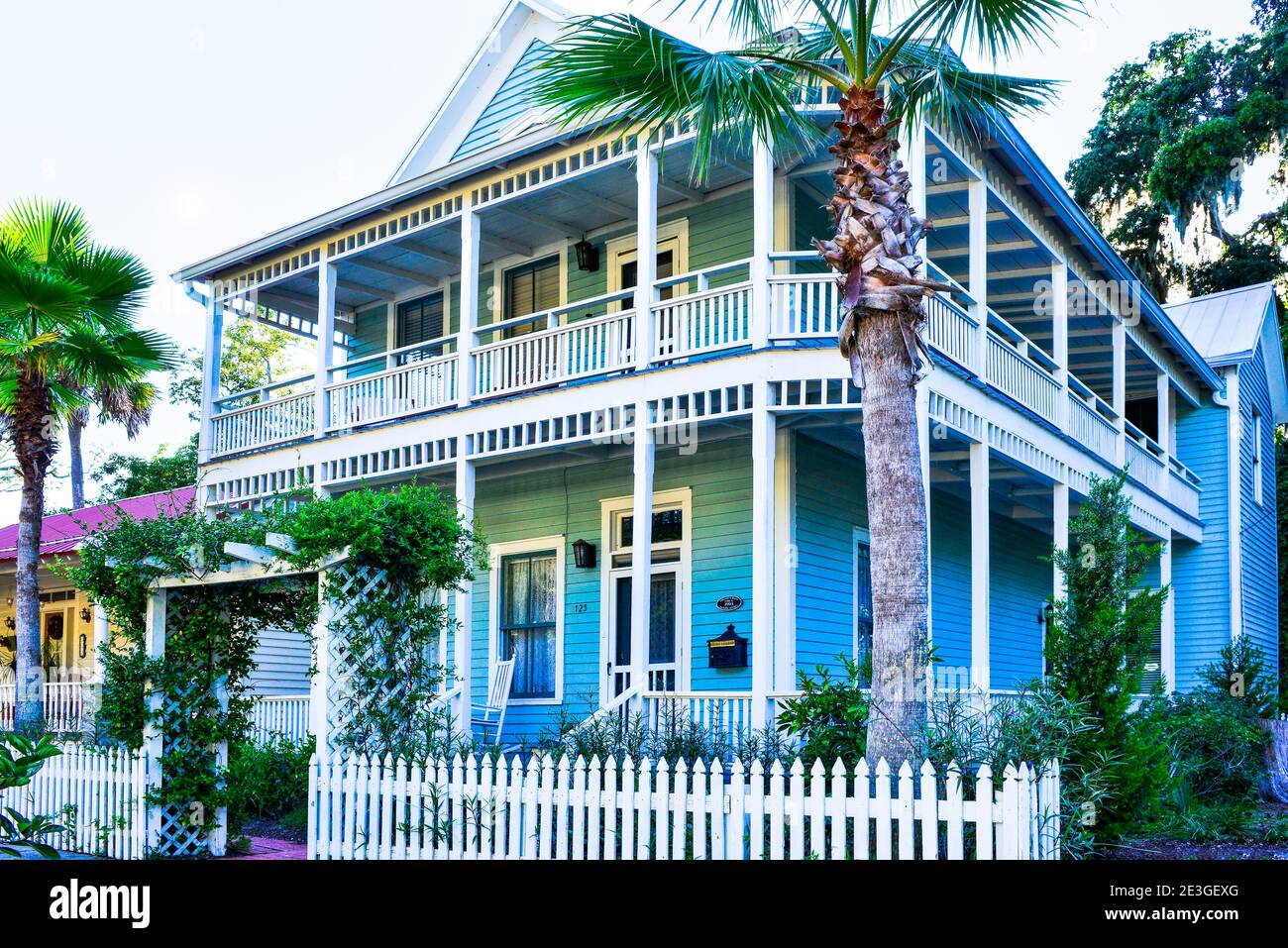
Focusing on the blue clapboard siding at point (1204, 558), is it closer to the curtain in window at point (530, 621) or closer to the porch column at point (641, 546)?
the curtain in window at point (530, 621)

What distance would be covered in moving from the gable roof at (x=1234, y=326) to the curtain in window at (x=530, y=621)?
13953mm

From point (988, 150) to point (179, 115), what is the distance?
1107 inches

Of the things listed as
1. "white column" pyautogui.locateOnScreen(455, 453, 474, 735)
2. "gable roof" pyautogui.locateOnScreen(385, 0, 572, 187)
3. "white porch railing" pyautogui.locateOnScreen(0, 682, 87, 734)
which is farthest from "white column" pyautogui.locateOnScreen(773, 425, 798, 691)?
"white porch railing" pyautogui.locateOnScreen(0, 682, 87, 734)

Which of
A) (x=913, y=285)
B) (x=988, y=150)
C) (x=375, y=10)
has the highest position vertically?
(x=375, y=10)

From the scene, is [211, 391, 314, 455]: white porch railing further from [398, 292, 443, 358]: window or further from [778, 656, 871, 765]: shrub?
[778, 656, 871, 765]: shrub

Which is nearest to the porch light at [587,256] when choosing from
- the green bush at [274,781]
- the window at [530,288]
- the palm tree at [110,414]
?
the window at [530,288]

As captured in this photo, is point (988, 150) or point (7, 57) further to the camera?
point (7, 57)

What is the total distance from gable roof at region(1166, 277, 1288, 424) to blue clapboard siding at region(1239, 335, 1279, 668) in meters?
0.32

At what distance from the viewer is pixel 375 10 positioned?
27328 millimetres
